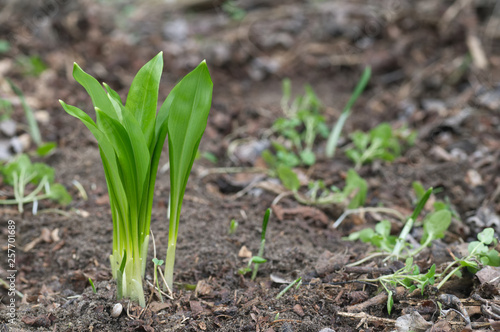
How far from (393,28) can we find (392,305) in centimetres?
340

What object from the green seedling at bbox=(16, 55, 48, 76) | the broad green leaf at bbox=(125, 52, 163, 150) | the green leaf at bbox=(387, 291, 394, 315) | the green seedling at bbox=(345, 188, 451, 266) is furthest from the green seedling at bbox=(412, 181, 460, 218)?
the green seedling at bbox=(16, 55, 48, 76)

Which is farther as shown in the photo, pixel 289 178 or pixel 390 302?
pixel 289 178

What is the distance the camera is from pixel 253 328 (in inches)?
55.1

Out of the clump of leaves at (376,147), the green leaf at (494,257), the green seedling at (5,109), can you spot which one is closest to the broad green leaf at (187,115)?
the green leaf at (494,257)

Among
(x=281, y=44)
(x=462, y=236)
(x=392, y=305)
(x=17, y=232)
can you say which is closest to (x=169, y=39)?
(x=281, y=44)

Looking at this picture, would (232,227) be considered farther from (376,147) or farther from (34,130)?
(34,130)

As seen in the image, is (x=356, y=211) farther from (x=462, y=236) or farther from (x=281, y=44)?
(x=281, y=44)

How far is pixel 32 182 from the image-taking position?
2221mm

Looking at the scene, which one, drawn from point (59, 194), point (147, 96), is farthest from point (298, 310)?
point (59, 194)

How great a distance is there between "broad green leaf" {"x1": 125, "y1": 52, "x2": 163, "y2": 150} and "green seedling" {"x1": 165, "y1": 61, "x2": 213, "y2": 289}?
2.2 inches

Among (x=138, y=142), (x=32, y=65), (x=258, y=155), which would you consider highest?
(x=138, y=142)

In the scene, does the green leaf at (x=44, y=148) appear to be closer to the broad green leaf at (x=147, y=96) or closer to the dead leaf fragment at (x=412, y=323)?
the broad green leaf at (x=147, y=96)

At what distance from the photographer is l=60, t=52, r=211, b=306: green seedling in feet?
4.16

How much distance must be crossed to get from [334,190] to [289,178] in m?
0.23
